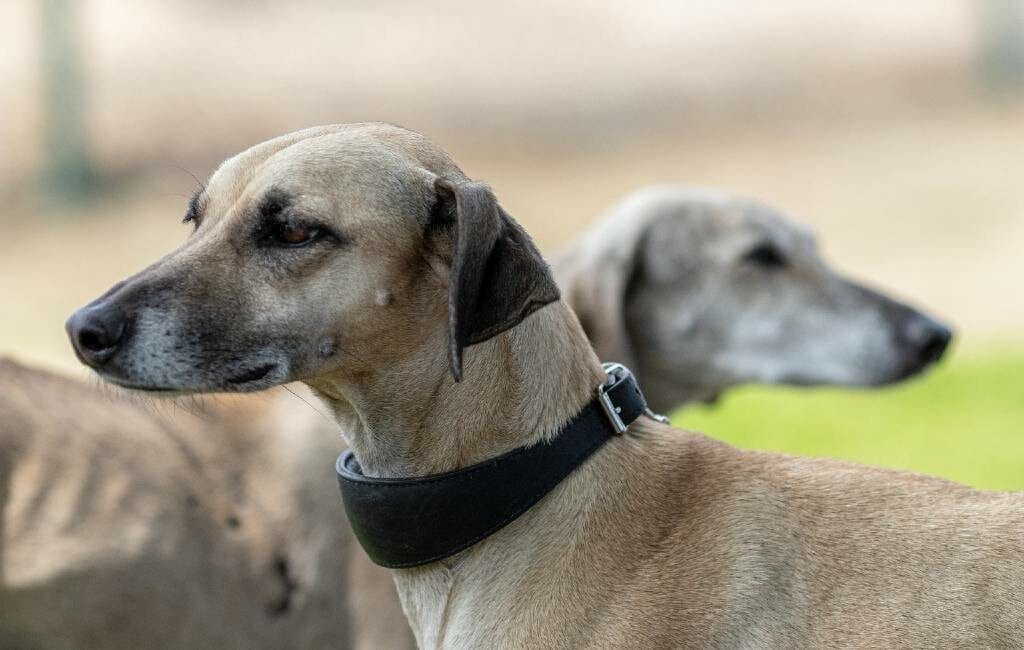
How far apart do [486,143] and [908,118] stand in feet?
24.8

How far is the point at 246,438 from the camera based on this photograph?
4793 millimetres

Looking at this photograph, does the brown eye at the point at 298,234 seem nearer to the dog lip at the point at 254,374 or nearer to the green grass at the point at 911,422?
the dog lip at the point at 254,374

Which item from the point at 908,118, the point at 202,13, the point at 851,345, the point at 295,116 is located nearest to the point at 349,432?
the point at 851,345

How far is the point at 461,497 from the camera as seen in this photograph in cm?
294

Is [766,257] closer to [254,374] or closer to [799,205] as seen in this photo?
[254,374]

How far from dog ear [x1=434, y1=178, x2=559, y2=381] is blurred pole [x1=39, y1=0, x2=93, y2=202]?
16.4 m

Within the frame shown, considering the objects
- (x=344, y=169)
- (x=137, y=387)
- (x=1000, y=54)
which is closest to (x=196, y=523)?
(x=137, y=387)

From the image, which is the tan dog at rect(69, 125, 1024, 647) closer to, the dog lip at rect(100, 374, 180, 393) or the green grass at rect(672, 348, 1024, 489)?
the dog lip at rect(100, 374, 180, 393)

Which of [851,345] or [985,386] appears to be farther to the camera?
[985,386]

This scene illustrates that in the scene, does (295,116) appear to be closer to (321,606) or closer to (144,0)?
(144,0)

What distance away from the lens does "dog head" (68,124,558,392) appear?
2797 millimetres

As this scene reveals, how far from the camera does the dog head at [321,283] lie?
9.18ft

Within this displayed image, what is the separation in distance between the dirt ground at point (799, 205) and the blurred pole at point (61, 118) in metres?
0.44

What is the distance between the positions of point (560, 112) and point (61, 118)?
7.55 meters
